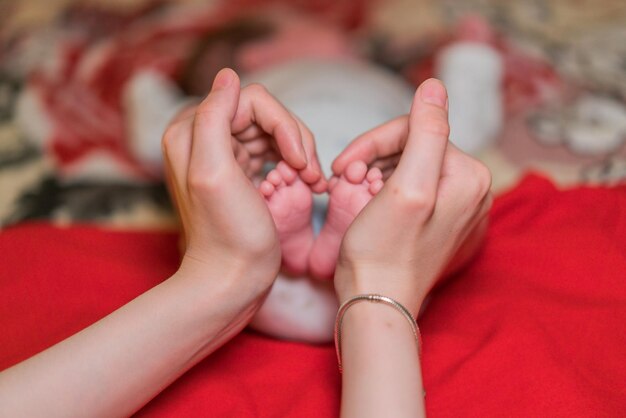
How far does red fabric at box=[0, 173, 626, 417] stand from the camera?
0.70m

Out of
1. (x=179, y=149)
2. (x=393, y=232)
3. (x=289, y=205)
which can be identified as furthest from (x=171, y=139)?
(x=393, y=232)

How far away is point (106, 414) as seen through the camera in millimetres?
624

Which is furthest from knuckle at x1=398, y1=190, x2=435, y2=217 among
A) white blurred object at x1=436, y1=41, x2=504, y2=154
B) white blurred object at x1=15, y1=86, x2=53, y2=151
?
white blurred object at x1=15, y1=86, x2=53, y2=151

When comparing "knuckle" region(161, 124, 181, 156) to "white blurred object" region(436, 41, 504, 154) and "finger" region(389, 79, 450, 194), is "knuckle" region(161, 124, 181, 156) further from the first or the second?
"white blurred object" region(436, 41, 504, 154)

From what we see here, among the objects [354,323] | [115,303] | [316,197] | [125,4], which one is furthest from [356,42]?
[354,323]

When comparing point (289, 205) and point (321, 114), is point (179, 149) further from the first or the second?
point (321, 114)

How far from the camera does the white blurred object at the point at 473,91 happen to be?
1.21 m

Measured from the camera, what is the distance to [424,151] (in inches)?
25.6

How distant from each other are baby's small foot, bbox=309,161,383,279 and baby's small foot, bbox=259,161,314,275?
21 mm

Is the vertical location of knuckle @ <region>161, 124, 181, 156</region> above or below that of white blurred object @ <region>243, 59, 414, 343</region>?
above

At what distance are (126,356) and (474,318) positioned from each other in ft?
1.22

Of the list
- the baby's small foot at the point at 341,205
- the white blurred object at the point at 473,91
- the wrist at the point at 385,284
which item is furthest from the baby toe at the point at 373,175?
the white blurred object at the point at 473,91

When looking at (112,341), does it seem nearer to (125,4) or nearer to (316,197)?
(316,197)

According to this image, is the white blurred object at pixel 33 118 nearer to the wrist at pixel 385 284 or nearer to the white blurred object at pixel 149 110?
the white blurred object at pixel 149 110
